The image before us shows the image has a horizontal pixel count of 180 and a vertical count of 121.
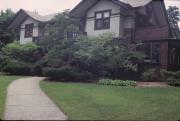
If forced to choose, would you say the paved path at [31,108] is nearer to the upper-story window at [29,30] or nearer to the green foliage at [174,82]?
the green foliage at [174,82]

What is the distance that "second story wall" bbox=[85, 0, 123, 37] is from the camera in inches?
1019

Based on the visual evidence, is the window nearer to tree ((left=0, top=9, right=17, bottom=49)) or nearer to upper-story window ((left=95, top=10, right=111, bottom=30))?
upper-story window ((left=95, top=10, right=111, bottom=30))

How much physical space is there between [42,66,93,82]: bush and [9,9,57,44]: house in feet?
48.8

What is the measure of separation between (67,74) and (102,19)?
932cm

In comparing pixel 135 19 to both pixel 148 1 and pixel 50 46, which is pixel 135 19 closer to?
pixel 148 1

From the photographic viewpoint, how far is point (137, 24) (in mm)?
25938

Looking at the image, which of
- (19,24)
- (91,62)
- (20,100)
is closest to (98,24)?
(91,62)

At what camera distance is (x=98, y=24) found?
89.5 ft

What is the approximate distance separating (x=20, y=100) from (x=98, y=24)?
17134 mm

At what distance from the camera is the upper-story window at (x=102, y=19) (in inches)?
1049

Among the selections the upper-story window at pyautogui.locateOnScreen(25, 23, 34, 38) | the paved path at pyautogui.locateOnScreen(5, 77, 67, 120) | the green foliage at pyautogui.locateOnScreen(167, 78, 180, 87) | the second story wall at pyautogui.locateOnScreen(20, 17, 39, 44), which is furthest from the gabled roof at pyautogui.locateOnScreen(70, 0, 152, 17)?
the paved path at pyautogui.locateOnScreen(5, 77, 67, 120)

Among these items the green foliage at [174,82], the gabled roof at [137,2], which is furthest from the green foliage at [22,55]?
the green foliage at [174,82]

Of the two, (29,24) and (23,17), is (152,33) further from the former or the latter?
(23,17)

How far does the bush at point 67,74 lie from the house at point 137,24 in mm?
5831
